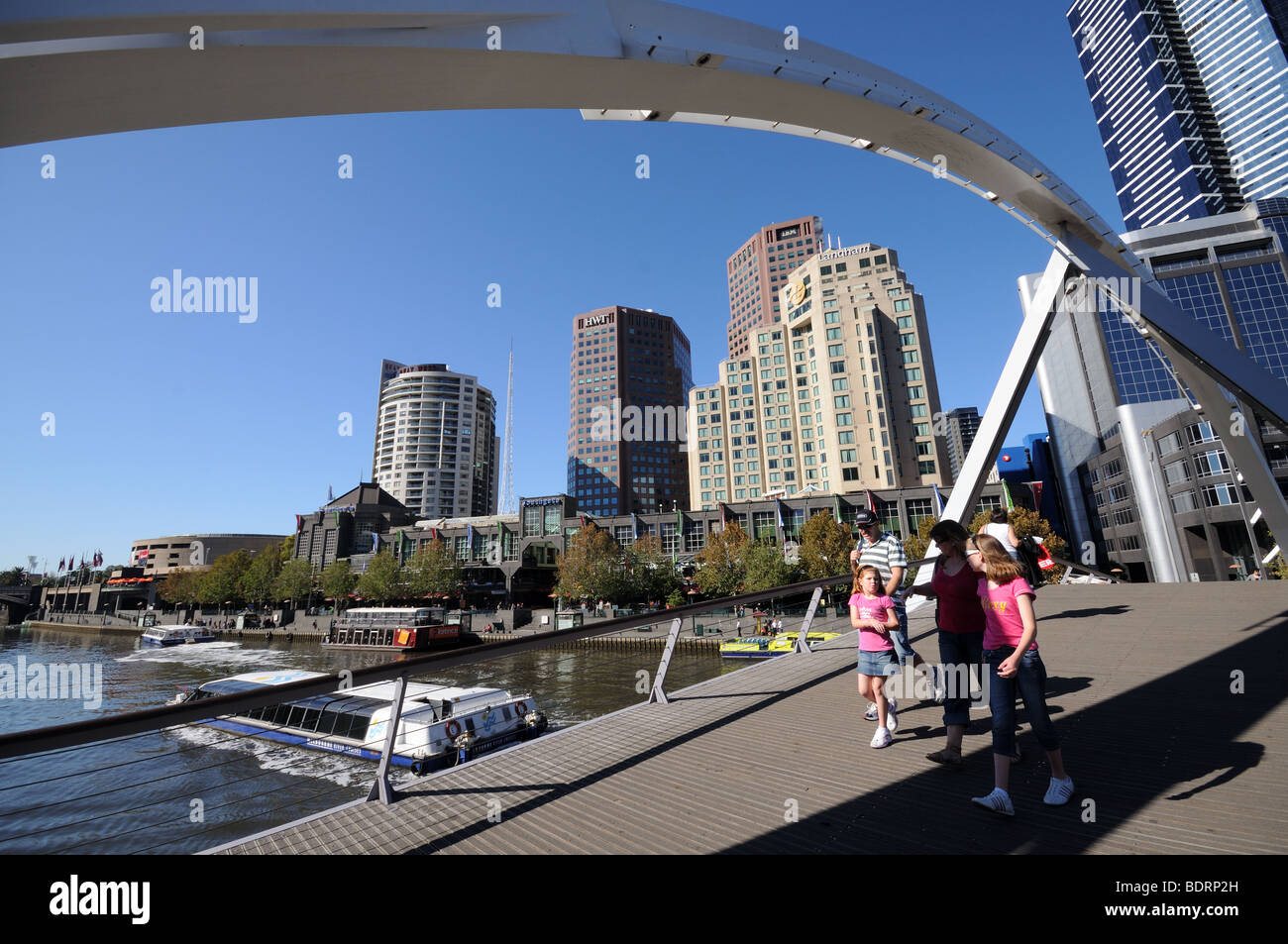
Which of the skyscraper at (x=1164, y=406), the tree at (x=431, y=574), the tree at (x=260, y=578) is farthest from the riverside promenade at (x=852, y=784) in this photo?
the tree at (x=260, y=578)

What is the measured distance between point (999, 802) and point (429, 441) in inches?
6097

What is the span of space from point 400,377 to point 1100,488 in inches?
5922

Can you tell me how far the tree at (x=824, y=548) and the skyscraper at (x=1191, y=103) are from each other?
120504mm

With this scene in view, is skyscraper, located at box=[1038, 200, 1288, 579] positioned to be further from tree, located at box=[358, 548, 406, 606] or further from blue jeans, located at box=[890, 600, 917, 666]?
tree, located at box=[358, 548, 406, 606]

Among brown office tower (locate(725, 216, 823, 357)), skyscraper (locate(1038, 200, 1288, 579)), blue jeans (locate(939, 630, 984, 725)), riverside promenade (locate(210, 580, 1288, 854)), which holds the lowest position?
riverside promenade (locate(210, 580, 1288, 854))

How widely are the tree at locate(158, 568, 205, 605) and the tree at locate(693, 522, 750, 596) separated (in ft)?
255

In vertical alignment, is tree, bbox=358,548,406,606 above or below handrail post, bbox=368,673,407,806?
above

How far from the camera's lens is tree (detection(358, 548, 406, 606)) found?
2653 inches

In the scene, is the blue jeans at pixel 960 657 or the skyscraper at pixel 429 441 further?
the skyscraper at pixel 429 441

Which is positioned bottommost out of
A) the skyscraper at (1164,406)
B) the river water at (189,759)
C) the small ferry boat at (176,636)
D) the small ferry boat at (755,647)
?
the river water at (189,759)

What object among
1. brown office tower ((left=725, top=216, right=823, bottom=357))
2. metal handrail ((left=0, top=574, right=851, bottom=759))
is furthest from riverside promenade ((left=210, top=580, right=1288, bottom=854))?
brown office tower ((left=725, top=216, right=823, bottom=357))

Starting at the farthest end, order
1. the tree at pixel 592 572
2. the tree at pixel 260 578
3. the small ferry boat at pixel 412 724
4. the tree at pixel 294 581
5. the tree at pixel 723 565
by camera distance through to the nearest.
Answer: the tree at pixel 260 578, the tree at pixel 294 581, the tree at pixel 592 572, the tree at pixel 723 565, the small ferry boat at pixel 412 724

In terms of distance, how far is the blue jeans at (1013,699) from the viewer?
3605 millimetres

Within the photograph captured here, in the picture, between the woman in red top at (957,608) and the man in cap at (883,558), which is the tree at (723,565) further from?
the woman in red top at (957,608)
